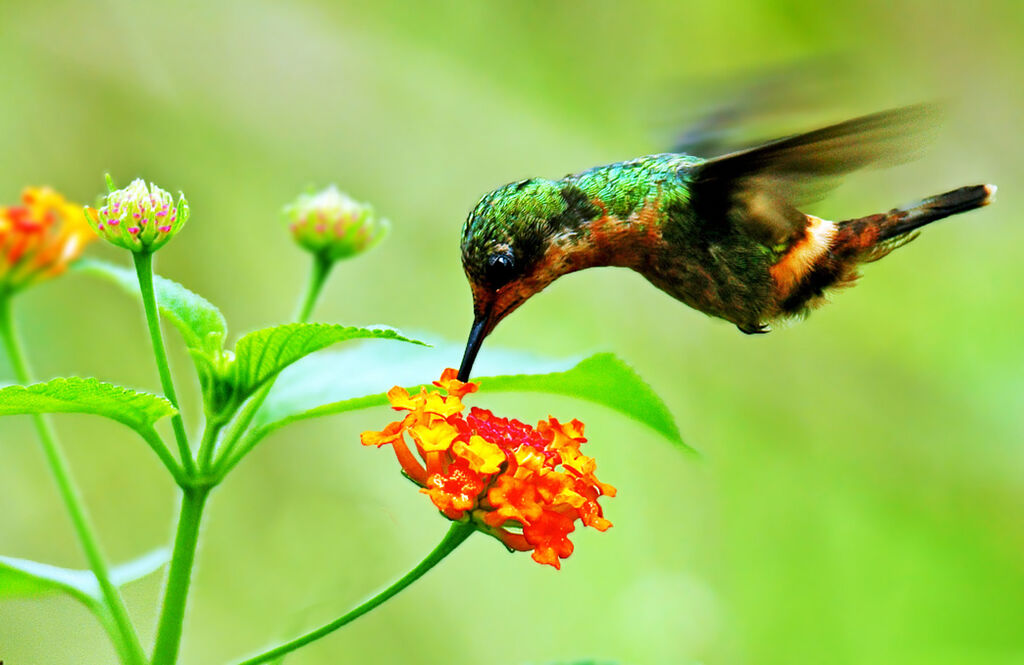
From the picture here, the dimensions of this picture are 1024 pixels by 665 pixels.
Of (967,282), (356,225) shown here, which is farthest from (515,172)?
(356,225)

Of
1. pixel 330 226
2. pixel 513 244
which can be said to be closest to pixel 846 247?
pixel 513 244

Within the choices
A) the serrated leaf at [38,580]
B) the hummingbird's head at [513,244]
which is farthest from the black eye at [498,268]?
the serrated leaf at [38,580]

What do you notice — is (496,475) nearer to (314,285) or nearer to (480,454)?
(480,454)

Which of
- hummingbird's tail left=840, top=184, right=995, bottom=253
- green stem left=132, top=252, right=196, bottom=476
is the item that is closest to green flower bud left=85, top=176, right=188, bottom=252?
green stem left=132, top=252, right=196, bottom=476

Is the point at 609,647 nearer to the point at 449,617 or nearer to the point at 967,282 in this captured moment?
the point at 449,617

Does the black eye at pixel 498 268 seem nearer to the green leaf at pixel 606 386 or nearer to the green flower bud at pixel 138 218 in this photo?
the green leaf at pixel 606 386
